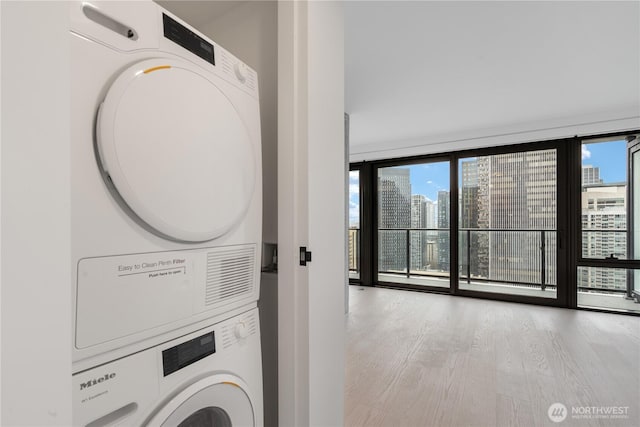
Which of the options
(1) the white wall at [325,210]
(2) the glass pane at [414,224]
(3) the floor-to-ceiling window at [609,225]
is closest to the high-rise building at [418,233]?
(2) the glass pane at [414,224]

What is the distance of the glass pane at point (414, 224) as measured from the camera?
5.12m

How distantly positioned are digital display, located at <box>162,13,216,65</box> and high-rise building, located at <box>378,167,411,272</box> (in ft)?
16.0

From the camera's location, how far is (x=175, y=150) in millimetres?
794

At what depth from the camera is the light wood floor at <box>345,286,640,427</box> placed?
1850 mm

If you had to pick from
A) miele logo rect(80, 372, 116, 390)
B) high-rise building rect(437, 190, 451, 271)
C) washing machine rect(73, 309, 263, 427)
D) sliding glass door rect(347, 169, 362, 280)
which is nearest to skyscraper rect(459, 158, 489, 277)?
high-rise building rect(437, 190, 451, 271)

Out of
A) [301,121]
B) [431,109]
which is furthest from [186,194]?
[431,109]

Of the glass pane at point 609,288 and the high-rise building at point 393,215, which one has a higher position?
the high-rise building at point 393,215

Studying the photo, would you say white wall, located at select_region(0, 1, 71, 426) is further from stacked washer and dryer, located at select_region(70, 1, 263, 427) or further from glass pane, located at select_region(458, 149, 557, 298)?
glass pane, located at select_region(458, 149, 557, 298)

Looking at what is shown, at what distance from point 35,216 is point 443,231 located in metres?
5.30

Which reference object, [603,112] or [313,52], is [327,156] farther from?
[603,112]

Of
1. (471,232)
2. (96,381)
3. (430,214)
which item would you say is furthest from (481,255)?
(96,381)

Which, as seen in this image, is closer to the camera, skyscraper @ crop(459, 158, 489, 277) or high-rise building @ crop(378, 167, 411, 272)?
skyscraper @ crop(459, 158, 489, 277)

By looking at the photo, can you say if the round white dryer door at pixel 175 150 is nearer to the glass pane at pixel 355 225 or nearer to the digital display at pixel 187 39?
the digital display at pixel 187 39

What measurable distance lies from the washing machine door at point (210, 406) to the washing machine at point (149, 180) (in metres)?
0.15
